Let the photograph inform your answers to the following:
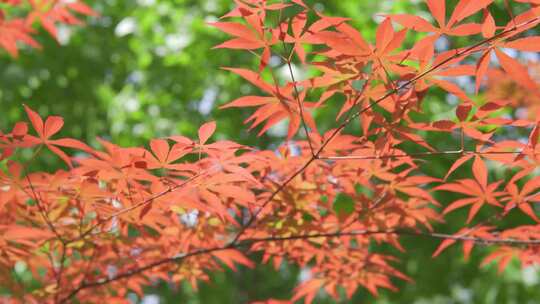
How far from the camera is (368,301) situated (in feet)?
9.46

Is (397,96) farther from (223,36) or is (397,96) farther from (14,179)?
(223,36)

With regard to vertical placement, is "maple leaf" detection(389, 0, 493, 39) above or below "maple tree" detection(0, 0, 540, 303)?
above

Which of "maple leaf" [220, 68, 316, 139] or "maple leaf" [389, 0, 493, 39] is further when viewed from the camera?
"maple leaf" [220, 68, 316, 139]

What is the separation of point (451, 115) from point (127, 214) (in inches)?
78.0

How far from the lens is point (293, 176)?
99 cm

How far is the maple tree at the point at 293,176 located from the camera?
32.7 inches

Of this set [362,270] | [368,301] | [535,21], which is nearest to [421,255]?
[368,301]

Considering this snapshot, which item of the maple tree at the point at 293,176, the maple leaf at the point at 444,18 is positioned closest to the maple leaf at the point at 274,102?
the maple tree at the point at 293,176

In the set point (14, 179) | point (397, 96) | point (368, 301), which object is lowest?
point (368, 301)

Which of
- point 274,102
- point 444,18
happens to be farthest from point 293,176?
point 444,18

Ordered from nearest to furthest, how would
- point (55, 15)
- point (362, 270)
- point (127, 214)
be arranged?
point (127, 214) → point (362, 270) → point (55, 15)

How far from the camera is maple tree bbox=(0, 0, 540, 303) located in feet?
2.72

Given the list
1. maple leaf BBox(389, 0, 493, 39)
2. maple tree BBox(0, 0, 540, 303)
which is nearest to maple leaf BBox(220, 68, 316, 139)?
maple tree BBox(0, 0, 540, 303)

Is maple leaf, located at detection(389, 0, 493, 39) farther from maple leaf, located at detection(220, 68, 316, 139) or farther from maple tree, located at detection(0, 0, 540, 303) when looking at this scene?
maple leaf, located at detection(220, 68, 316, 139)
